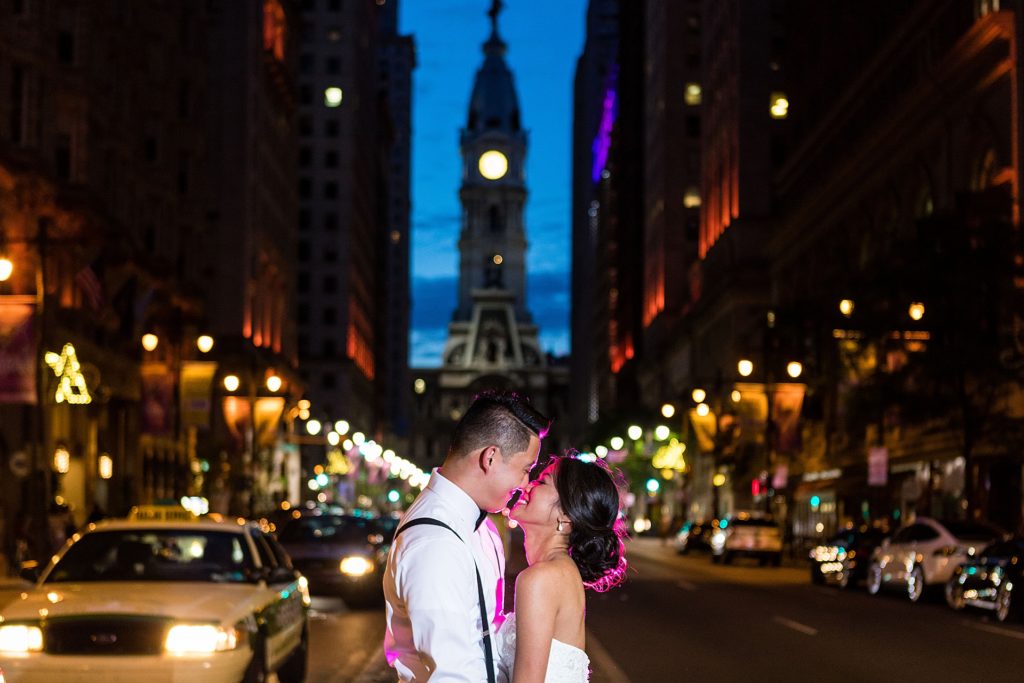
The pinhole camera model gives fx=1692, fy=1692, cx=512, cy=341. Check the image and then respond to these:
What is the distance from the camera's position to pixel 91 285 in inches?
1512

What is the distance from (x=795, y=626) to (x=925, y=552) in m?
8.82

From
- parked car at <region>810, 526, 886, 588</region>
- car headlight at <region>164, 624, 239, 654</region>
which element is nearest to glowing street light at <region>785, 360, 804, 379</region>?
parked car at <region>810, 526, 886, 588</region>

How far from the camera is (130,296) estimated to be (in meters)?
45.3

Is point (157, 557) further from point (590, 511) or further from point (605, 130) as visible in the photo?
point (605, 130)

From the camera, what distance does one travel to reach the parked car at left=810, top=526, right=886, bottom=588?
124 ft

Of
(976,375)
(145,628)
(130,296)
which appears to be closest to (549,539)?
(145,628)

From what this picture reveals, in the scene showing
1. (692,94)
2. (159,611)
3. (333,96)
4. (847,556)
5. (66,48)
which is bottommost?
(847,556)

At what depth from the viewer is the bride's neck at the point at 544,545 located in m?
5.37

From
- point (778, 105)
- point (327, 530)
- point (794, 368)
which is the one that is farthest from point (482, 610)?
point (778, 105)

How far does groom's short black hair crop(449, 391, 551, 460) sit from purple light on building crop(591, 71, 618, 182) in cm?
14828

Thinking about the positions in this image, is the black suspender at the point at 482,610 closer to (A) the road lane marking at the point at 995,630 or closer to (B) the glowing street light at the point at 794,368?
(A) the road lane marking at the point at 995,630

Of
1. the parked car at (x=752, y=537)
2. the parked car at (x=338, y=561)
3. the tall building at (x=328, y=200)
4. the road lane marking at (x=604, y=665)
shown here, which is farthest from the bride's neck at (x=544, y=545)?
the tall building at (x=328, y=200)

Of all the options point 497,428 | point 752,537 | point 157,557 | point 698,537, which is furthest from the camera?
point 698,537

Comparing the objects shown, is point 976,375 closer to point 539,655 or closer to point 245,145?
point 539,655
